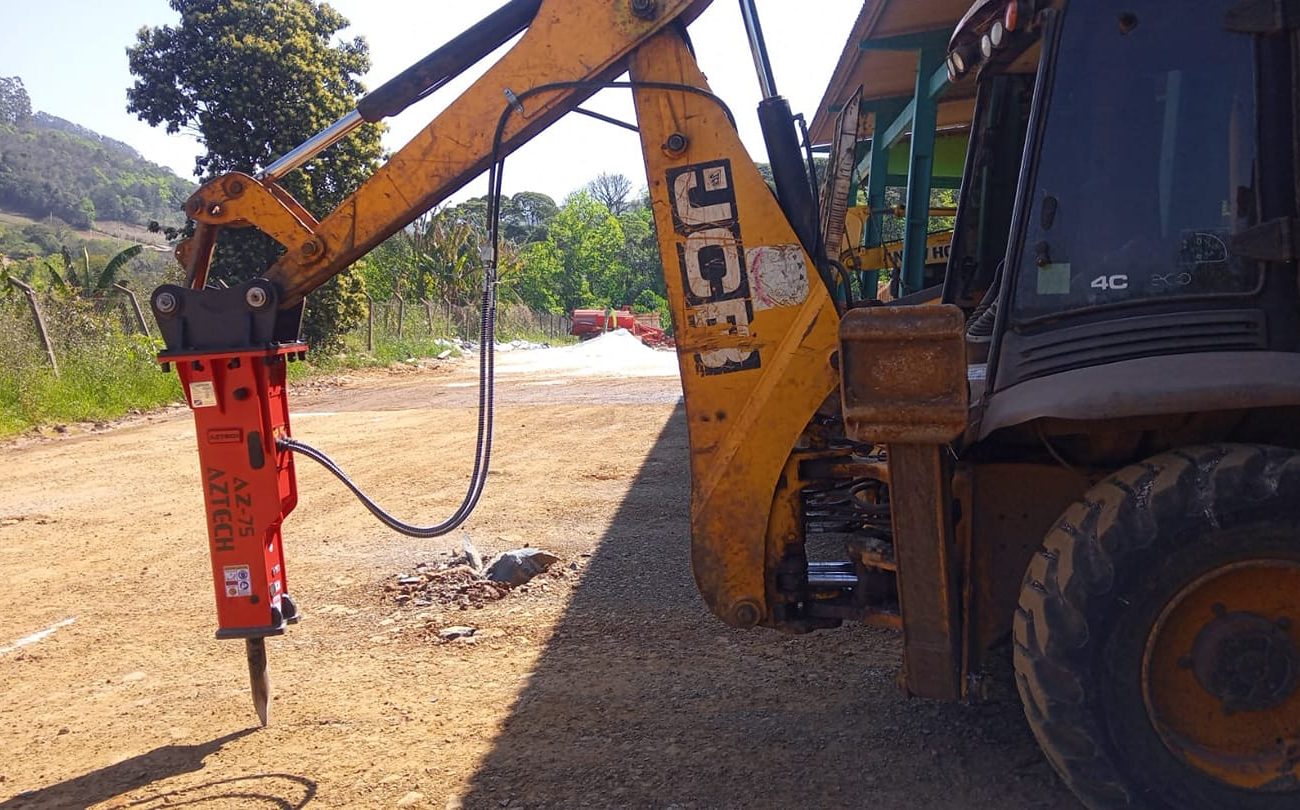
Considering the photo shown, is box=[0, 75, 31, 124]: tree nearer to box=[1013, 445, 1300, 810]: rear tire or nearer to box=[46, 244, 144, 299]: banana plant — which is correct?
box=[46, 244, 144, 299]: banana plant

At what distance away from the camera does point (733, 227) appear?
3195 millimetres

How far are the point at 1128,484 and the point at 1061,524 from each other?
19 cm

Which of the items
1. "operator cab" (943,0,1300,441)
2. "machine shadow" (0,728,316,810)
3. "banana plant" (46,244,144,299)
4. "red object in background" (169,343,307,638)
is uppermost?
"banana plant" (46,244,144,299)

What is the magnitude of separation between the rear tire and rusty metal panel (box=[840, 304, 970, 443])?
0.43 meters

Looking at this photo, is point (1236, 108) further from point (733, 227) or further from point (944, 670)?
point (944, 670)

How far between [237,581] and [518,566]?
6.84ft

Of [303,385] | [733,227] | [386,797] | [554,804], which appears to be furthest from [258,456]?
[303,385]

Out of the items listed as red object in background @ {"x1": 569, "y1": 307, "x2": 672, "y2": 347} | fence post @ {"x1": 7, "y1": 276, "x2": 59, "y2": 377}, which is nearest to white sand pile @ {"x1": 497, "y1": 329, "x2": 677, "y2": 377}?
red object in background @ {"x1": 569, "y1": 307, "x2": 672, "y2": 347}

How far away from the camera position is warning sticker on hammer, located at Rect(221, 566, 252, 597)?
344 cm

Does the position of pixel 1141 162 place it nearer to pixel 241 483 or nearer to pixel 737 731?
pixel 737 731

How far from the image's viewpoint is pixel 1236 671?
2498 mm

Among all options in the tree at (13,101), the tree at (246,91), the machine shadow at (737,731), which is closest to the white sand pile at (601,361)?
the tree at (246,91)

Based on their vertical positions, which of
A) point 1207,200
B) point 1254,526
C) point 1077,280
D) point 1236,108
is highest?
point 1236,108

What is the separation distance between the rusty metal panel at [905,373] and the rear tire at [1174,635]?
434 millimetres
